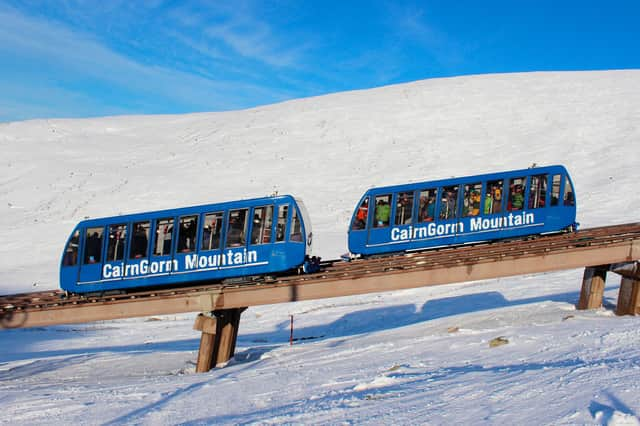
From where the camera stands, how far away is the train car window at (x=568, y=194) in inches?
722

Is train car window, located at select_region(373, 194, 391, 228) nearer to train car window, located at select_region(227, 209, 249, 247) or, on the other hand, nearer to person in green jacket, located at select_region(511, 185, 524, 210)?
person in green jacket, located at select_region(511, 185, 524, 210)

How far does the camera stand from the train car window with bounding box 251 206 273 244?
53.6 feet

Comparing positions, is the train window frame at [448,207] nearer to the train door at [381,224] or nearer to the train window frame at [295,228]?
the train door at [381,224]

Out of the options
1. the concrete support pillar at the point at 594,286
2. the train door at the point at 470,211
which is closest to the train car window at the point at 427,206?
the train door at the point at 470,211

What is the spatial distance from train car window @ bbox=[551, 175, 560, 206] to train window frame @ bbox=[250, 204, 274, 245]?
A: 28.9 feet

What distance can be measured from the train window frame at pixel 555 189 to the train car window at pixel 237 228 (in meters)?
9.44

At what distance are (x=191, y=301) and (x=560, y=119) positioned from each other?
153ft

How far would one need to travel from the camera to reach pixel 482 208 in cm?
1830

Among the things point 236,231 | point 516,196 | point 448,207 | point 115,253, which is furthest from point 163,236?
point 516,196

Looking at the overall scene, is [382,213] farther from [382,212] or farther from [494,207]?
[494,207]

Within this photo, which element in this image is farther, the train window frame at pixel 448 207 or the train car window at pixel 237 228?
the train window frame at pixel 448 207

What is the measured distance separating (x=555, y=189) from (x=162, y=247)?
12087mm

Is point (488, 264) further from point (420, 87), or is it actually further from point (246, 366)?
point (420, 87)

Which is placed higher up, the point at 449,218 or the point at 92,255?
the point at 449,218
